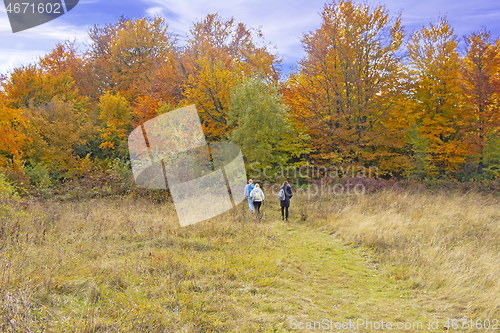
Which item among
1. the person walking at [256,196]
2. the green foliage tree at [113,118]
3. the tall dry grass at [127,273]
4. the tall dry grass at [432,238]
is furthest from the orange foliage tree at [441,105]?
the green foliage tree at [113,118]

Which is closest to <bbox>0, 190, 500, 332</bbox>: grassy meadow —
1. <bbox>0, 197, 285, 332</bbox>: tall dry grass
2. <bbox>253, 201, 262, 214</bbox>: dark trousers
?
<bbox>0, 197, 285, 332</bbox>: tall dry grass

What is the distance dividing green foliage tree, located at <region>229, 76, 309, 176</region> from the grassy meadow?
285 inches

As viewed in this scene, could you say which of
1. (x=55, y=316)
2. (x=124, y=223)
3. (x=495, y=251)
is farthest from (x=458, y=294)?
(x=124, y=223)

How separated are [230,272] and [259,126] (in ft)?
39.1

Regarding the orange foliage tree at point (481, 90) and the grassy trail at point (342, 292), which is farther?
the orange foliage tree at point (481, 90)

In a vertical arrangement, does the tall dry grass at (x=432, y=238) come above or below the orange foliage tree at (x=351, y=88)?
below

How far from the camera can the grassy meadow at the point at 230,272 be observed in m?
3.92

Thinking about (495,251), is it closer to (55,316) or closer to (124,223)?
(55,316)

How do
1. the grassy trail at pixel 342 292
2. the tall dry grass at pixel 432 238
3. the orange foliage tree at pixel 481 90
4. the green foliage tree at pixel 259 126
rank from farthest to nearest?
the orange foliage tree at pixel 481 90
the green foliage tree at pixel 259 126
the tall dry grass at pixel 432 238
the grassy trail at pixel 342 292

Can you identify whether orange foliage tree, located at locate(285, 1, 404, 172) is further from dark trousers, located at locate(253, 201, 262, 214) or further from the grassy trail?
the grassy trail

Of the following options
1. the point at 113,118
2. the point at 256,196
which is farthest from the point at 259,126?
the point at 113,118

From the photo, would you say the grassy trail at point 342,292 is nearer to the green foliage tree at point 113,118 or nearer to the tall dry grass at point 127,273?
the tall dry grass at point 127,273

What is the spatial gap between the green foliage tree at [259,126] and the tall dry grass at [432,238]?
12.6 feet

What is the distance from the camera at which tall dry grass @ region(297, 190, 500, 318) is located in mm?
5301
